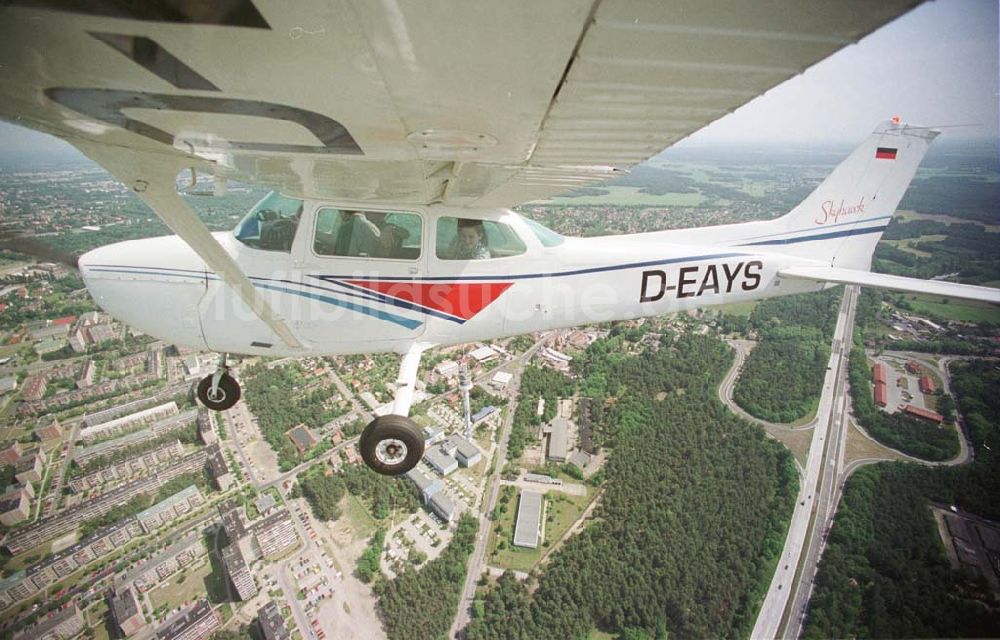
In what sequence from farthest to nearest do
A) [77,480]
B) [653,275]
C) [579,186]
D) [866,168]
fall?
[77,480]
[866,168]
[653,275]
[579,186]

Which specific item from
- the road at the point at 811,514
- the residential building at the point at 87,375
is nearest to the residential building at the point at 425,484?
the road at the point at 811,514

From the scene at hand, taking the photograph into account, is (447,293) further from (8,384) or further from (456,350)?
(8,384)

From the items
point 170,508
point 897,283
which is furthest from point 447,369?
point 897,283

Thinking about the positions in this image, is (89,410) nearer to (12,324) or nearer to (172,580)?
(12,324)

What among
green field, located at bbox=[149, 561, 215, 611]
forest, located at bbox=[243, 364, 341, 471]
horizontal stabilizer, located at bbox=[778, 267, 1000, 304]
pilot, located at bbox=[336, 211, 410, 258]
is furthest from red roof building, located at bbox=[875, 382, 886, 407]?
green field, located at bbox=[149, 561, 215, 611]

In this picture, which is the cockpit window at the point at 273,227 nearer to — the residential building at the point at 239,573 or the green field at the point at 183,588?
the residential building at the point at 239,573

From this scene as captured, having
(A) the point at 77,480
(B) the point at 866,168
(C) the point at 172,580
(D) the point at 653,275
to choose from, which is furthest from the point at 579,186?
(A) the point at 77,480
